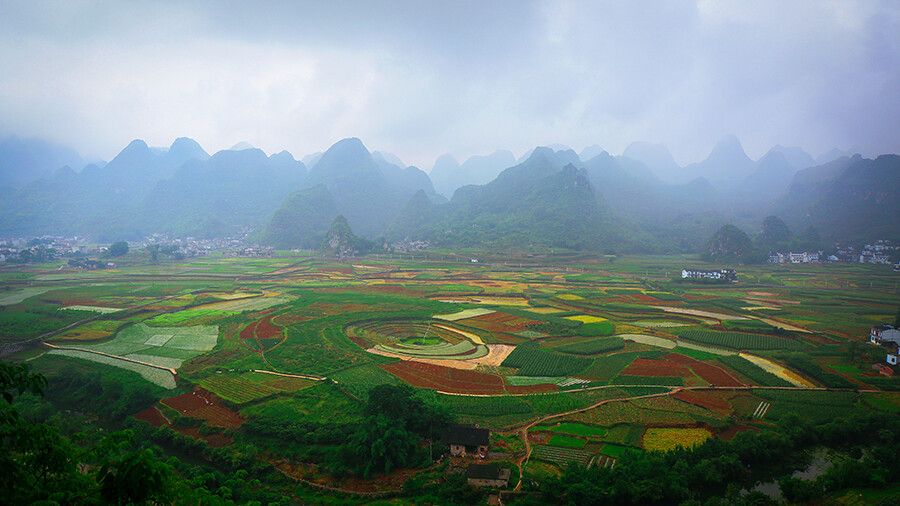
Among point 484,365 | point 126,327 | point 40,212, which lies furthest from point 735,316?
point 40,212

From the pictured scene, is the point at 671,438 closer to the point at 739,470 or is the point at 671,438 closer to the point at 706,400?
the point at 739,470

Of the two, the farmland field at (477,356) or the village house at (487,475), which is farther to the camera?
the farmland field at (477,356)

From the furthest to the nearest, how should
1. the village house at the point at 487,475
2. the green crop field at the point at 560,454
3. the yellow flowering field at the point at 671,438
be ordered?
the yellow flowering field at the point at 671,438 → the green crop field at the point at 560,454 → the village house at the point at 487,475

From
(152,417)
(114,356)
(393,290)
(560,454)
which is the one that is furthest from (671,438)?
(393,290)

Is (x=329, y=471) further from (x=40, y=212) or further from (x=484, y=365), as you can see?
(x=40, y=212)

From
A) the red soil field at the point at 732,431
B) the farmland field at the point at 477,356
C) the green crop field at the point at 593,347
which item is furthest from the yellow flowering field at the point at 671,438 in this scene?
the green crop field at the point at 593,347

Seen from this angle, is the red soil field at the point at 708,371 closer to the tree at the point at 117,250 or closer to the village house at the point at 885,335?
Answer: the village house at the point at 885,335

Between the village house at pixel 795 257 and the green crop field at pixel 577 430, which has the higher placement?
the village house at pixel 795 257
